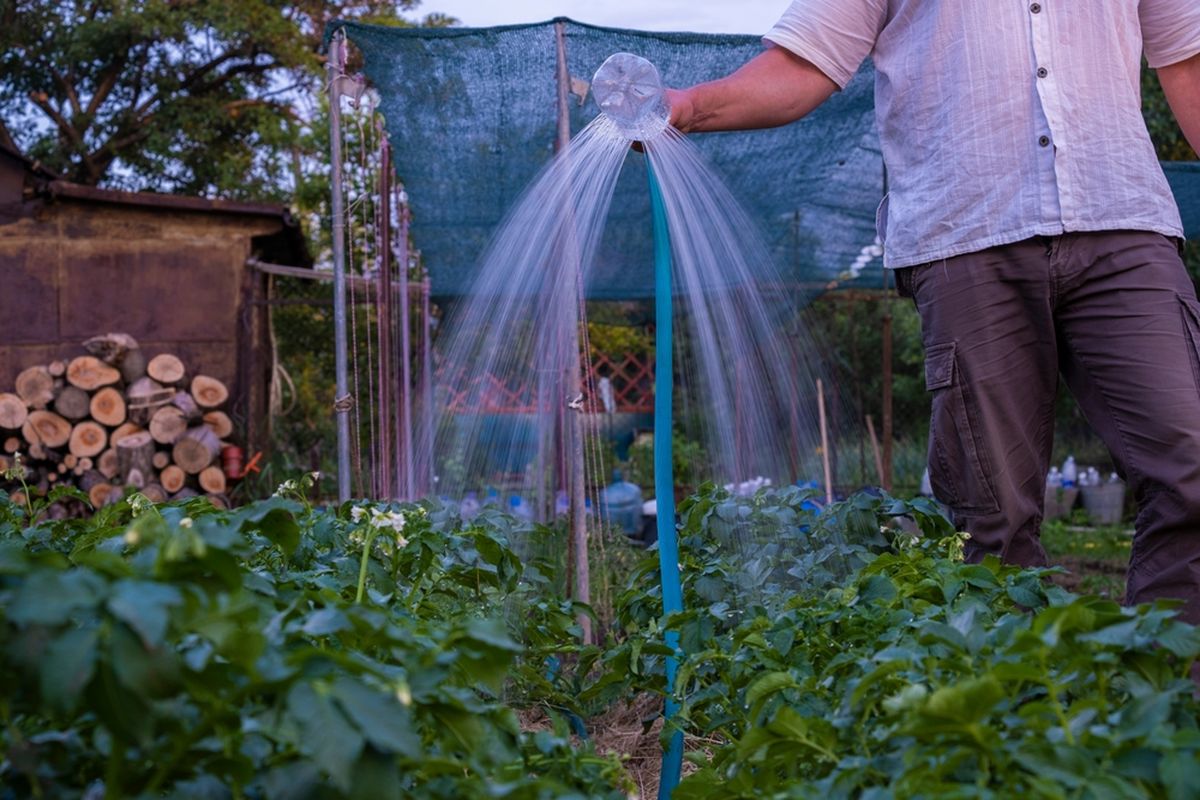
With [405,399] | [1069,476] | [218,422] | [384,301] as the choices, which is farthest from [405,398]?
[1069,476]

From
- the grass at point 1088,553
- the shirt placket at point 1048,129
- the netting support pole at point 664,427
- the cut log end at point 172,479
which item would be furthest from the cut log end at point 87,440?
the shirt placket at point 1048,129

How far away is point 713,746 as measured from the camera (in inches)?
95.9

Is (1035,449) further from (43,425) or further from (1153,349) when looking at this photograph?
(43,425)

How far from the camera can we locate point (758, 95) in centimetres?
223

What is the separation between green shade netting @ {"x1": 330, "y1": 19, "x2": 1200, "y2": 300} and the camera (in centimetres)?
416

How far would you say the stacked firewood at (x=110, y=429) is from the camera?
6746mm

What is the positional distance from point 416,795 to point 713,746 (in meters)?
1.53

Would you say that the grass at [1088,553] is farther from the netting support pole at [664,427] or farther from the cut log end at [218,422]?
the cut log end at [218,422]

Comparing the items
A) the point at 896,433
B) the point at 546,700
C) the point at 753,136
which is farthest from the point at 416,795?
the point at 896,433

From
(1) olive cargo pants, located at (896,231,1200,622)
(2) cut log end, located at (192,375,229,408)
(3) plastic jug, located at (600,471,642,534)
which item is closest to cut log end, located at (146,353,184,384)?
(2) cut log end, located at (192,375,229,408)

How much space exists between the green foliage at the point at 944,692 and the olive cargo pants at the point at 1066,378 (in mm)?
395

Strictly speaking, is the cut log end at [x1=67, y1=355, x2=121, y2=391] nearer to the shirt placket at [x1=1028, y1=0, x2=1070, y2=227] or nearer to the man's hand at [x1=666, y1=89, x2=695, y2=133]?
the man's hand at [x1=666, y1=89, x2=695, y2=133]

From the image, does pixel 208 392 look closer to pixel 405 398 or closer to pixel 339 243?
pixel 405 398

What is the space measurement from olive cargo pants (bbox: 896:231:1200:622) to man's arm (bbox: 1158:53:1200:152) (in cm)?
32
